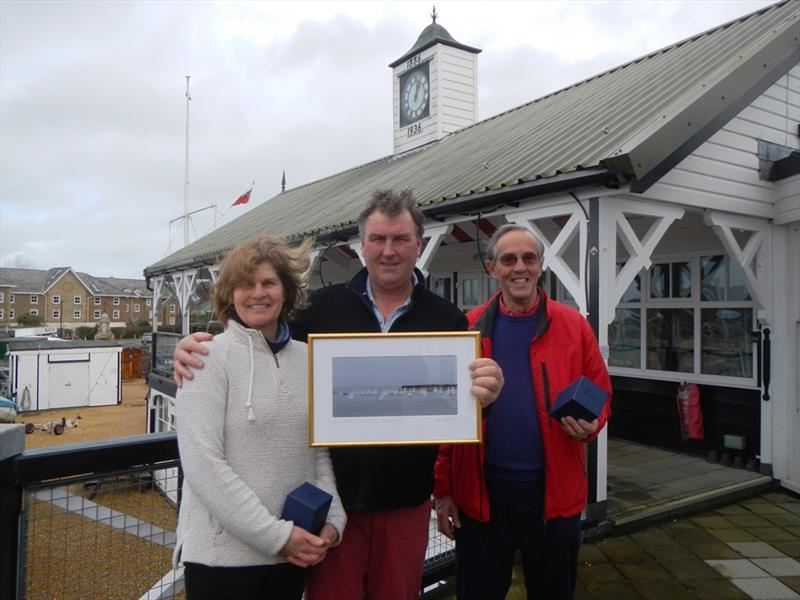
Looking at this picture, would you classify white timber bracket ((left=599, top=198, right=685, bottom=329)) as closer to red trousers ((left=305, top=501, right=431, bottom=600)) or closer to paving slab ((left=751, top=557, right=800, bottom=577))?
paving slab ((left=751, top=557, right=800, bottom=577))

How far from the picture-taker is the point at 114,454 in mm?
2129

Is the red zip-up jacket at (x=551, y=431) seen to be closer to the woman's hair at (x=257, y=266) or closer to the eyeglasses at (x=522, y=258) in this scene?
the eyeglasses at (x=522, y=258)

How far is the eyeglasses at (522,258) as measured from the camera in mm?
2211

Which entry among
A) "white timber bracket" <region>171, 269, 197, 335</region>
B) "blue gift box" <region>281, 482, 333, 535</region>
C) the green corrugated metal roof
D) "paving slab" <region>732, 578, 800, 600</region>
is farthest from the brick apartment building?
"blue gift box" <region>281, 482, 333, 535</region>

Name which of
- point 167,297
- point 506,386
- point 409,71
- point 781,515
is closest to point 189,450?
point 506,386

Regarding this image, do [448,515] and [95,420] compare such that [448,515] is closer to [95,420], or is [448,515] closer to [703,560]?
[703,560]

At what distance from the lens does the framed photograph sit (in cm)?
182

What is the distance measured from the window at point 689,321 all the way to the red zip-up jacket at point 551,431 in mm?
4729

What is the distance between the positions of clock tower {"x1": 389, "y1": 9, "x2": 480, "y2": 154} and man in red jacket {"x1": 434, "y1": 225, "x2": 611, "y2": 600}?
37.0 ft

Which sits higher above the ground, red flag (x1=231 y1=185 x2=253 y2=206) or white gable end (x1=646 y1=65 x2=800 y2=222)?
red flag (x1=231 y1=185 x2=253 y2=206)

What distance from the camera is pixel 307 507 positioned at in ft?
5.41

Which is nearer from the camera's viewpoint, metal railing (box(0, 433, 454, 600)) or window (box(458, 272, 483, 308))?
metal railing (box(0, 433, 454, 600))

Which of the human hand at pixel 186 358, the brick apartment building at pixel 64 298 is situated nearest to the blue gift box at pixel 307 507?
the human hand at pixel 186 358

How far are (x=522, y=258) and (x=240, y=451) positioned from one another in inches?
49.6
